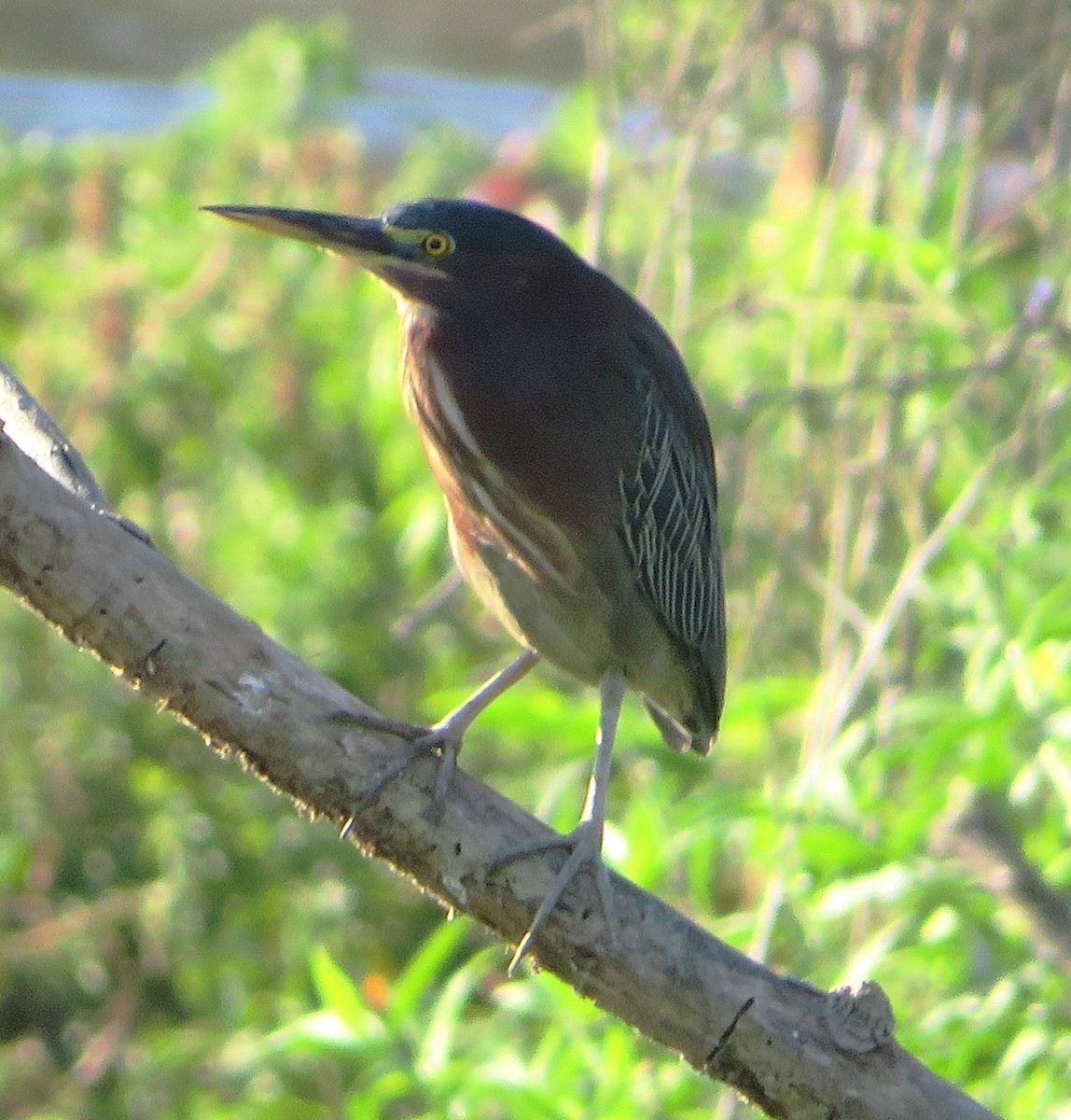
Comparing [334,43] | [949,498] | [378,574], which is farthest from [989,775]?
[334,43]

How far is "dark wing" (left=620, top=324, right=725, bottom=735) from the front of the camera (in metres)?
2.47

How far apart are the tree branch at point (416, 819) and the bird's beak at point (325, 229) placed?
39cm

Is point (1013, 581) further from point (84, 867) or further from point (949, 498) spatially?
point (84, 867)

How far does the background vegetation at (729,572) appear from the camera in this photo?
105 inches

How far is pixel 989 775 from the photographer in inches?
99.7

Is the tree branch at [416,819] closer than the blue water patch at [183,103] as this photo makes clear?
Yes

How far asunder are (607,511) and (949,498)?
1434 millimetres

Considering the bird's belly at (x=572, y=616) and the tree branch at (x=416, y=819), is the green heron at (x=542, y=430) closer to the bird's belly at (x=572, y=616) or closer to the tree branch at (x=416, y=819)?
the bird's belly at (x=572, y=616)

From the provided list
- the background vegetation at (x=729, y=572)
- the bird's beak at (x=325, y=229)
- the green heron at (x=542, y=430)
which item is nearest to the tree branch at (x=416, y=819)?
the green heron at (x=542, y=430)

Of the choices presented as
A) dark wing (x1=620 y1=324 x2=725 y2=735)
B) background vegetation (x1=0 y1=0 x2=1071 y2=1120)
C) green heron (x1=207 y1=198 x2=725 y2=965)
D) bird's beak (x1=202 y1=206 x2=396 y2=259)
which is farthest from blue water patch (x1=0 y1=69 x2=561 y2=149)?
→ bird's beak (x1=202 y1=206 x2=396 y2=259)

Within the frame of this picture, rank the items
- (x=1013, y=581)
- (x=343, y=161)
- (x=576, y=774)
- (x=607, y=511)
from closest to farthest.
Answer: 1. (x=607, y=511)
2. (x=1013, y=581)
3. (x=576, y=774)
4. (x=343, y=161)

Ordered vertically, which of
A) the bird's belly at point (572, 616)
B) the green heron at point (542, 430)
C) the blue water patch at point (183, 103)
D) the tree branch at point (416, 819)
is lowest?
the tree branch at point (416, 819)

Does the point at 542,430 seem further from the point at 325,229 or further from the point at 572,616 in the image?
the point at 325,229

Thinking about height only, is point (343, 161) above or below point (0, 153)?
above
